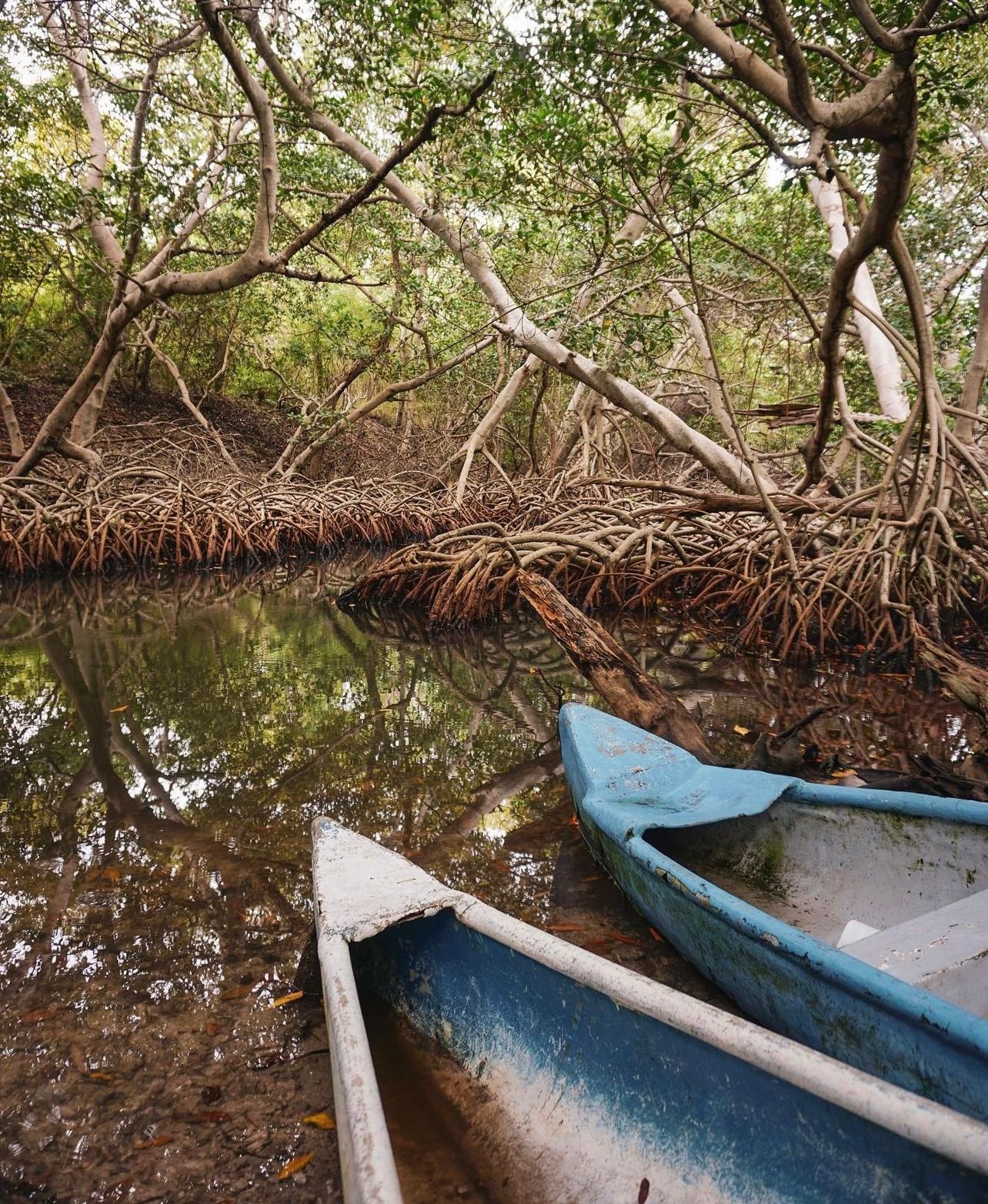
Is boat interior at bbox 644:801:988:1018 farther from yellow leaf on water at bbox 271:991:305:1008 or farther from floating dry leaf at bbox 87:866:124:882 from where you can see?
floating dry leaf at bbox 87:866:124:882

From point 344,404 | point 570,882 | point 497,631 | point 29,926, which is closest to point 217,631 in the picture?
point 497,631

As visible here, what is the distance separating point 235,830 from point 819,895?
1953mm

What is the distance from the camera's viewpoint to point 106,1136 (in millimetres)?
1452

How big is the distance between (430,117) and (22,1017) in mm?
5455

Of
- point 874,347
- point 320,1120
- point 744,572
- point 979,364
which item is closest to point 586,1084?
point 320,1120

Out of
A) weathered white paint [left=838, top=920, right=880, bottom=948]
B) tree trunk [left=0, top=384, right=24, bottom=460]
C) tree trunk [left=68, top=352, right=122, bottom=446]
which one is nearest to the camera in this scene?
weathered white paint [left=838, top=920, right=880, bottom=948]

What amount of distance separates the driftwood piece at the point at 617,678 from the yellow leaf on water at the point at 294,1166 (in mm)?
2028

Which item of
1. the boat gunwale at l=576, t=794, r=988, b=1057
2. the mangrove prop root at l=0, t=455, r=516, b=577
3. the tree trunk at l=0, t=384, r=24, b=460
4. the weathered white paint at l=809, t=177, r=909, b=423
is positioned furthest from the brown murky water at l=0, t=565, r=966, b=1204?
the tree trunk at l=0, t=384, r=24, b=460

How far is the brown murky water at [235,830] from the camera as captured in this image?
1489 millimetres

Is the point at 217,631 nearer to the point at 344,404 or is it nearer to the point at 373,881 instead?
the point at 373,881

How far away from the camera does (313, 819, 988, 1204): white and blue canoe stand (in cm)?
90

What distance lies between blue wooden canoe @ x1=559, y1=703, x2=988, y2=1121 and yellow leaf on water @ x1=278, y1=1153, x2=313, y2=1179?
906mm

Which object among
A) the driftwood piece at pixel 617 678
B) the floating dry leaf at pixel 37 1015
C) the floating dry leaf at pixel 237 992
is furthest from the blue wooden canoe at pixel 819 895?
the floating dry leaf at pixel 37 1015

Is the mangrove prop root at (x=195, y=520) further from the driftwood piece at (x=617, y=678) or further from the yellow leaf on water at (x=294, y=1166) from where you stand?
the yellow leaf on water at (x=294, y=1166)
